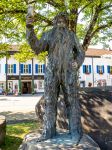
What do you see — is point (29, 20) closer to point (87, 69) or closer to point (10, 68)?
point (10, 68)

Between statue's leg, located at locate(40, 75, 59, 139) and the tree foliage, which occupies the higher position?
the tree foliage

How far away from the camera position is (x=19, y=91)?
53.1 m

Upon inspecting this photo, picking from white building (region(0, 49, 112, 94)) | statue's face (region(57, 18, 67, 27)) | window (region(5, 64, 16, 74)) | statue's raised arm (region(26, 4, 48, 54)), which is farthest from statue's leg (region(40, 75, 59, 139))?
window (region(5, 64, 16, 74))

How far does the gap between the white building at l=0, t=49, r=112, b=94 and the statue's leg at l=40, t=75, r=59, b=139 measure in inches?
1801

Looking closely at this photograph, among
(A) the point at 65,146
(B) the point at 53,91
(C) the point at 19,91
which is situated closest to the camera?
(A) the point at 65,146

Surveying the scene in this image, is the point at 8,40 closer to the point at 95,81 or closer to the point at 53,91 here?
the point at 53,91

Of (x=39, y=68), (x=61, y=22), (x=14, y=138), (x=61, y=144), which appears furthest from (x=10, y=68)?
(x=61, y=144)

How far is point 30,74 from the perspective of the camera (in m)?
54.7

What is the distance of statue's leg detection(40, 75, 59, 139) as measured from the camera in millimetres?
5359

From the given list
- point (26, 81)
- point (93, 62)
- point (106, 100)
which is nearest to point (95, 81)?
Result: point (93, 62)

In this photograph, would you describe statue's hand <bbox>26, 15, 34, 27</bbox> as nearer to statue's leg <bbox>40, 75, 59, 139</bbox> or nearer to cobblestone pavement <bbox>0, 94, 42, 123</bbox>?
statue's leg <bbox>40, 75, 59, 139</bbox>

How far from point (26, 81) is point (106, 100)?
48.5 m

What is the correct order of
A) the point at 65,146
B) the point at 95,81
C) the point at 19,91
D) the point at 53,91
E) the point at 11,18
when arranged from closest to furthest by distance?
the point at 65,146 → the point at 53,91 → the point at 11,18 → the point at 19,91 → the point at 95,81

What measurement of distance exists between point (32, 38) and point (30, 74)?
49.6 m
